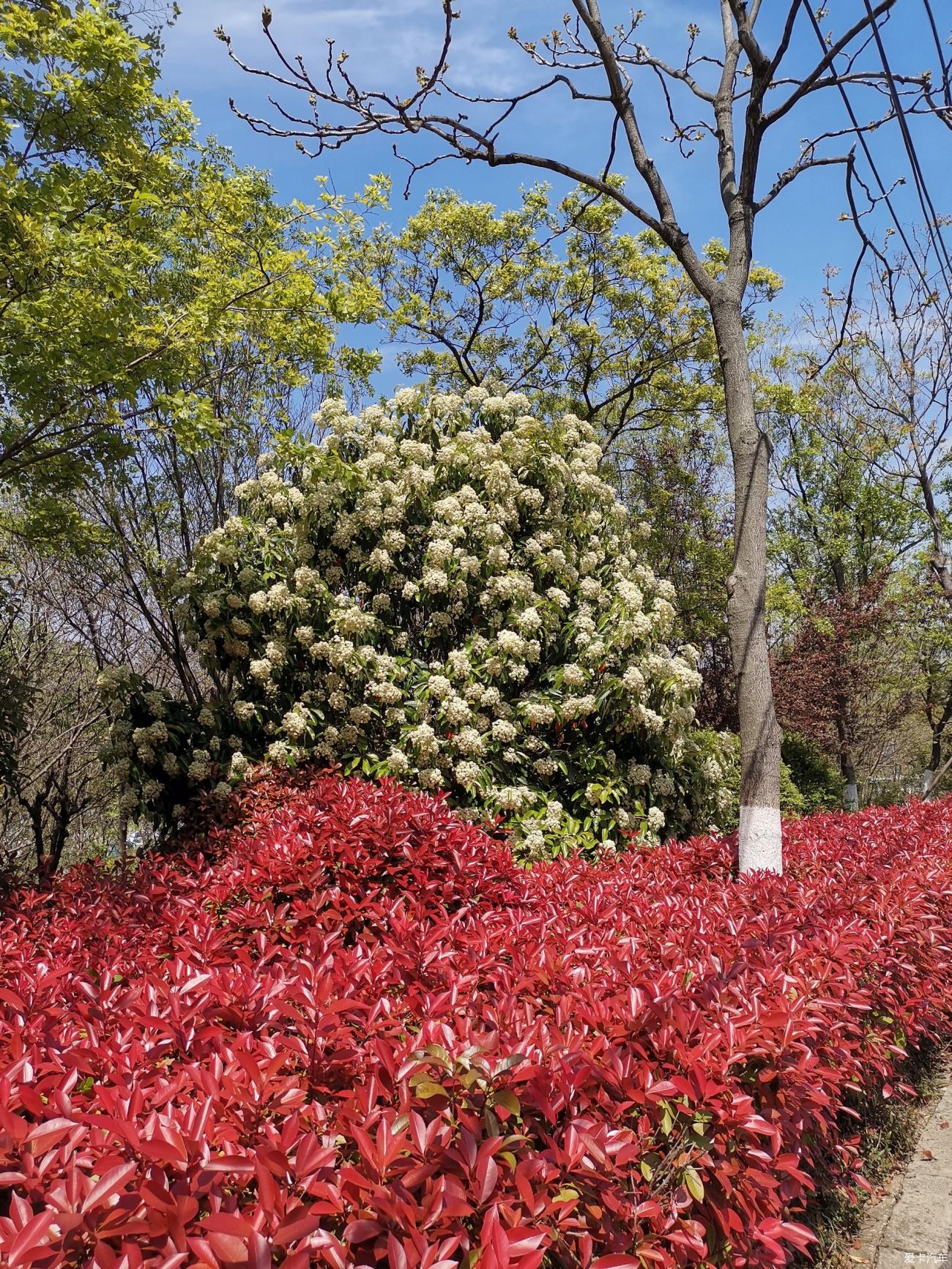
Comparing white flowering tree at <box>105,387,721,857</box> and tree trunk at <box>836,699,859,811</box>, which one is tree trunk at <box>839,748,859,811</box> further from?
white flowering tree at <box>105,387,721,857</box>

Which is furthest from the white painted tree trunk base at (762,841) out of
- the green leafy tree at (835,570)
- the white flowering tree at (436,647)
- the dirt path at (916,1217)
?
the green leafy tree at (835,570)

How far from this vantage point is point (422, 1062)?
171 centimetres

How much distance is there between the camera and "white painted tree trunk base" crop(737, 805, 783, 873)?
468 cm

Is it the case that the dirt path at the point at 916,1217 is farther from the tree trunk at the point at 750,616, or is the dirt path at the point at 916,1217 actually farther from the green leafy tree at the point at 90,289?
the green leafy tree at the point at 90,289

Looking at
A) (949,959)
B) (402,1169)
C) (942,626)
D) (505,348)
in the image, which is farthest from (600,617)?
(942,626)

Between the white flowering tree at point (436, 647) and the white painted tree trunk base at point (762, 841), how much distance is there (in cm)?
113

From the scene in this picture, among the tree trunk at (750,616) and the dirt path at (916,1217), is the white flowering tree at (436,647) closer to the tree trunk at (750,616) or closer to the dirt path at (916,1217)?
the tree trunk at (750,616)

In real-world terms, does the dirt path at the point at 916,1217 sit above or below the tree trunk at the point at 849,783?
below

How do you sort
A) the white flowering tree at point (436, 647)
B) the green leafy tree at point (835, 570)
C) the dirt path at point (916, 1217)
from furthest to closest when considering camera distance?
the green leafy tree at point (835, 570), the white flowering tree at point (436, 647), the dirt path at point (916, 1217)

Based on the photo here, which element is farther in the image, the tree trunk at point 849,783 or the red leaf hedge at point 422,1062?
the tree trunk at point 849,783

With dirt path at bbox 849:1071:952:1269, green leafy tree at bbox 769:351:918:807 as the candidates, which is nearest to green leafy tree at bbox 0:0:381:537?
dirt path at bbox 849:1071:952:1269

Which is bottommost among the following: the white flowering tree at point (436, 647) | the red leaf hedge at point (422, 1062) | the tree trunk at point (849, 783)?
the tree trunk at point (849, 783)

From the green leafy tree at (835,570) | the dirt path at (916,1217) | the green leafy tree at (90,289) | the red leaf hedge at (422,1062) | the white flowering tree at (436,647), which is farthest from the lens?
the green leafy tree at (835,570)

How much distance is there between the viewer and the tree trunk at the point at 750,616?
4719mm
